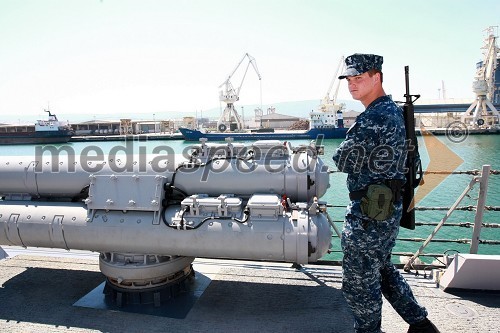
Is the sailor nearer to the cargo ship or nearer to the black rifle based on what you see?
the black rifle

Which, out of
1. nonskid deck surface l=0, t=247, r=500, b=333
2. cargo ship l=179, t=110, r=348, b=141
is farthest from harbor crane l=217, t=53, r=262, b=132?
nonskid deck surface l=0, t=247, r=500, b=333

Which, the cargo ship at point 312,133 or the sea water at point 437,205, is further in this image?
the cargo ship at point 312,133

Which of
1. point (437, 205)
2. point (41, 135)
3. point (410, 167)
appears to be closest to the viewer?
point (410, 167)

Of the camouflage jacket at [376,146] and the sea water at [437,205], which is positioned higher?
the camouflage jacket at [376,146]

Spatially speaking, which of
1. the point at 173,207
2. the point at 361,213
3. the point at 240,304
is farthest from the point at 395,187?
the point at 173,207

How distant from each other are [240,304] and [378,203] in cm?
201

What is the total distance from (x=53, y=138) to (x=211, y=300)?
66.5 m

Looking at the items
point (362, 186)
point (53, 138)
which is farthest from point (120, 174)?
point (53, 138)

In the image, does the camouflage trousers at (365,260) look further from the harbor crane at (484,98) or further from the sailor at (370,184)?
the harbor crane at (484,98)

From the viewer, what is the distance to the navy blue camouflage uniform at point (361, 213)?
113 inches

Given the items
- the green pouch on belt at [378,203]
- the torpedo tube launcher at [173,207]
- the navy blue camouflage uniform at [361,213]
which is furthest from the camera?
the torpedo tube launcher at [173,207]

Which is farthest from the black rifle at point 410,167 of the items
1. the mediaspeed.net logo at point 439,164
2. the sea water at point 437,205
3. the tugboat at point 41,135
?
the tugboat at point 41,135

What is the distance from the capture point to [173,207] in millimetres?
4129

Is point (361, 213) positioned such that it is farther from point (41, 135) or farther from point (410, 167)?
point (41, 135)
